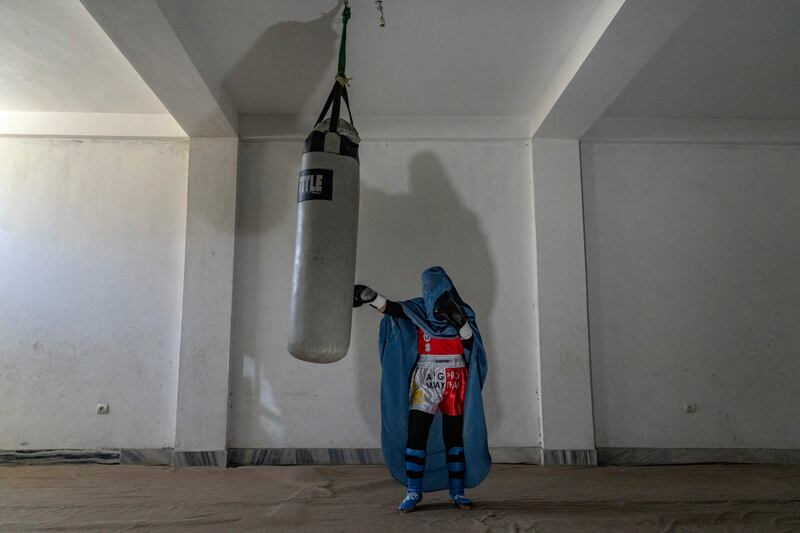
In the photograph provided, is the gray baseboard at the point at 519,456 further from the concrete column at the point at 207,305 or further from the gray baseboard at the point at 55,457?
the gray baseboard at the point at 55,457

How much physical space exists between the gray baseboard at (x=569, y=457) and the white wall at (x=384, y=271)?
0.49 ft

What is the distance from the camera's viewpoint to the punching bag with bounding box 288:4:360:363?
7.51ft

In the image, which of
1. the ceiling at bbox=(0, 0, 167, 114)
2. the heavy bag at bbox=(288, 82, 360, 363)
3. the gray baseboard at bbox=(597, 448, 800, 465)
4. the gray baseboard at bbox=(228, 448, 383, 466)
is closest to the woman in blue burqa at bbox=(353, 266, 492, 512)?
the heavy bag at bbox=(288, 82, 360, 363)

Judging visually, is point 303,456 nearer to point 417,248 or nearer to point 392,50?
point 417,248

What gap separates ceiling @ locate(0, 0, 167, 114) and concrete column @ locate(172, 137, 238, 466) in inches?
24.6

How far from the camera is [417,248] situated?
3.82m

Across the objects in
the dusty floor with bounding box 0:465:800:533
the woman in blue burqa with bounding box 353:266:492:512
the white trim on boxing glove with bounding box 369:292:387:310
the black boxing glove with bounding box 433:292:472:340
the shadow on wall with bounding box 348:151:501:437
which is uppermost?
the shadow on wall with bounding box 348:151:501:437

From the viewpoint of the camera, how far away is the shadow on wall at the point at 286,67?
289cm

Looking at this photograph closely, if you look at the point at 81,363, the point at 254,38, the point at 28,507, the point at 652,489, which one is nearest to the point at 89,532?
the point at 28,507

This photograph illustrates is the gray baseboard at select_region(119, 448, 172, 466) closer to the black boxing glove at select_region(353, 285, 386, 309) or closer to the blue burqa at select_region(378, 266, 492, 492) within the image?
the blue burqa at select_region(378, 266, 492, 492)

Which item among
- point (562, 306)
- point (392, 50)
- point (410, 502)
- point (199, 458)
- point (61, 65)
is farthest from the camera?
point (562, 306)

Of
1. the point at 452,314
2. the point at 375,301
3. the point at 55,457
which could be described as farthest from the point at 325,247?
the point at 55,457

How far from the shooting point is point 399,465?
9.35 ft

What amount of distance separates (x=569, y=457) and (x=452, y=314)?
67.1 inches
